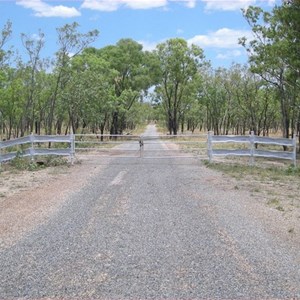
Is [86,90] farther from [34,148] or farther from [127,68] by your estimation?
[127,68]

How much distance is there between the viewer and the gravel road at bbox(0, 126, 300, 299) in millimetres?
4238

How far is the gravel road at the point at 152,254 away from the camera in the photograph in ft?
13.9

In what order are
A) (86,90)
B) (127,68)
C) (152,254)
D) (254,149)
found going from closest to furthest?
(152,254)
(254,149)
(86,90)
(127,68)

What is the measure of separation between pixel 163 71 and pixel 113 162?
116 ft

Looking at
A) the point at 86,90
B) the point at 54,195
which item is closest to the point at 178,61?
the point at 86,90

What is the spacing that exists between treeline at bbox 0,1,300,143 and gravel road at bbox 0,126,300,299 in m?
10.5

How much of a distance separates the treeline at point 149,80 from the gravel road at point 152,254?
1047 centimetres

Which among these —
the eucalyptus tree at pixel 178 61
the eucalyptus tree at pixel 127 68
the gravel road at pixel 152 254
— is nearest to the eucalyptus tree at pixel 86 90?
the eucalyptus tree at pixel 127 68

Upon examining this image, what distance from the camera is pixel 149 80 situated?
49.1 meters

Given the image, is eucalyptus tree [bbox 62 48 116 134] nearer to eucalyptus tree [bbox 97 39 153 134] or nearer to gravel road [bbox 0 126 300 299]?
eucalyptus tree [bbox 97 39 153 134]

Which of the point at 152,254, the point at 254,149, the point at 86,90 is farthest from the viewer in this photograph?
the point at 86,90

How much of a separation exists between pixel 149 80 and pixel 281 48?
31523 mm

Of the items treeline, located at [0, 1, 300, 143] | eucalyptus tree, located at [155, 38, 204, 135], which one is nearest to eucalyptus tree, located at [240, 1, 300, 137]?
treeline, located at [0, 1, 300, 143]

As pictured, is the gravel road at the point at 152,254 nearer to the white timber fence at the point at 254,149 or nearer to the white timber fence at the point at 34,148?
the white timber fence at the point at 254,149
